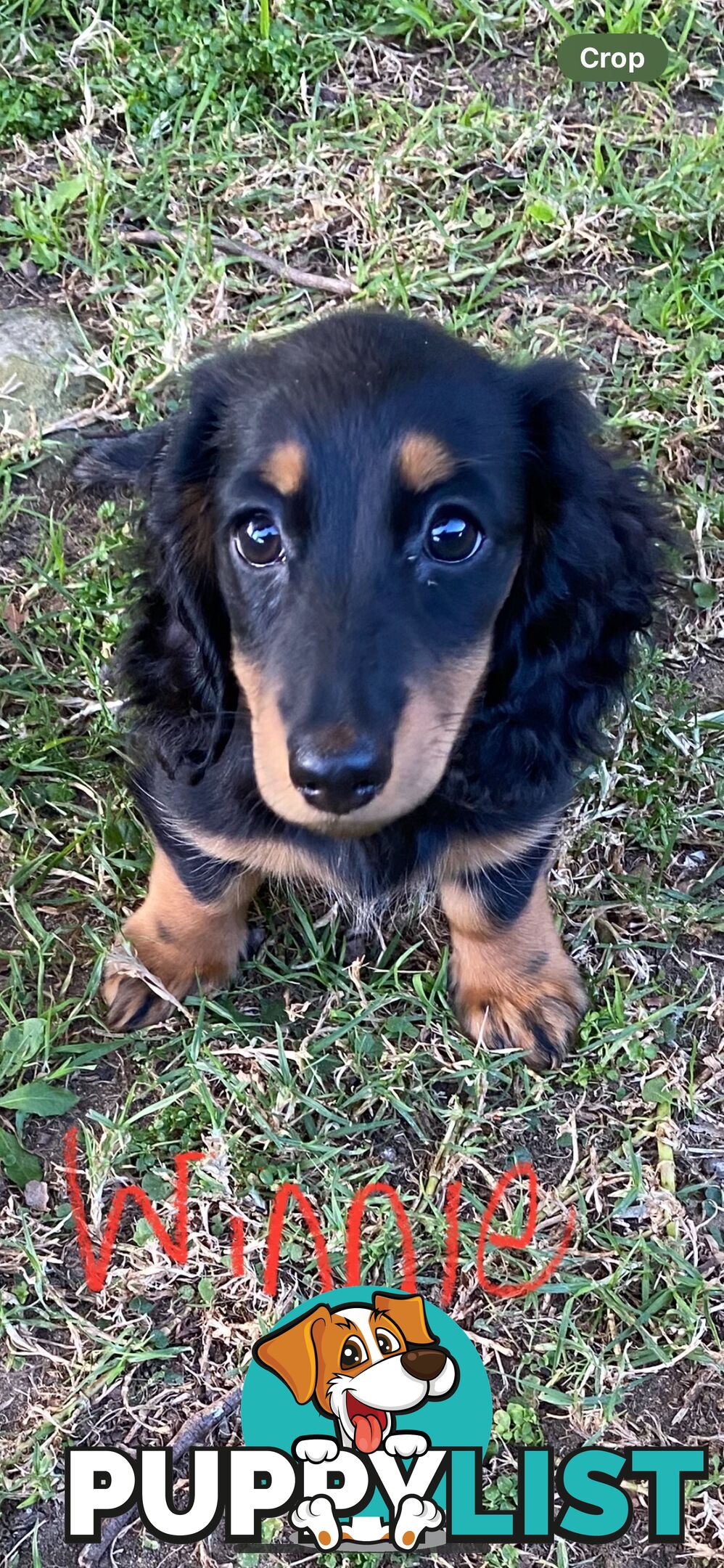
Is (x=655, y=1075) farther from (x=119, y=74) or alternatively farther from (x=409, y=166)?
(x=119, y=74)

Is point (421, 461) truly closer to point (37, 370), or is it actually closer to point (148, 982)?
point (148, 982)

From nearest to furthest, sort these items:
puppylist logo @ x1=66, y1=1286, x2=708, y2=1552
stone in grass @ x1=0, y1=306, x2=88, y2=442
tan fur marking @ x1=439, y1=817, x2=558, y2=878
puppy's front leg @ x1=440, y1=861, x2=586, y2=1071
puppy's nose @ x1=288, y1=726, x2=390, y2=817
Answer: puppy's nose @ x1=288, y1=726, x2=390, y2=817 → puppylist logo @ x1=66, y1=1286, x2=708, y2=1552 → tan fur marking @ x1=439, y1=817, x2=558, y2=878 → puppy's front leg @ x1=440, y1=861, x2=586, y2=1071 → stone in grass @ x1=0, y1=306, x2=88, y2=442

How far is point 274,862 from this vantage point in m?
2.36

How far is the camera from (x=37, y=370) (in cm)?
324

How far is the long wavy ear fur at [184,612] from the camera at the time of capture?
83.4 inches

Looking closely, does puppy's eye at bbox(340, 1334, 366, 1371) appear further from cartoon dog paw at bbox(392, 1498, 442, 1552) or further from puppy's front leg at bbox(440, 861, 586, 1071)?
puppy's front leg at bbox(440, 861, 586, 1071)

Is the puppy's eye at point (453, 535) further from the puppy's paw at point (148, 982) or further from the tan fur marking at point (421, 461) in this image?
the puppy's paw at point (148, 982)

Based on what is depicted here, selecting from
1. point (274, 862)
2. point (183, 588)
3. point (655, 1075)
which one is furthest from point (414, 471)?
point (655, 1075)

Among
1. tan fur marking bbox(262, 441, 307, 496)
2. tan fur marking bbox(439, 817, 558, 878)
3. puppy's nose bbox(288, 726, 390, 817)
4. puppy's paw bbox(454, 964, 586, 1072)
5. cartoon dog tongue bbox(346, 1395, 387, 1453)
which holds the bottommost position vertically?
cartoon dog tongue bbox(346, 1395, 387, 1453)

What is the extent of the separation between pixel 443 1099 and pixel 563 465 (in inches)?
50.2

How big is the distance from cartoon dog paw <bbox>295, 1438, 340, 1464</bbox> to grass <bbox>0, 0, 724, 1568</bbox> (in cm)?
18


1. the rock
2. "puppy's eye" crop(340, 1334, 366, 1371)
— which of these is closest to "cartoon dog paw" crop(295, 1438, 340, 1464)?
"puppy's eye" crop(340, 1334, 366, 1371)

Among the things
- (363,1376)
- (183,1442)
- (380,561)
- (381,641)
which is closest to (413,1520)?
(363,1376)

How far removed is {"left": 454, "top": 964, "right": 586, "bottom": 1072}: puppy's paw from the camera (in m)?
2.58
